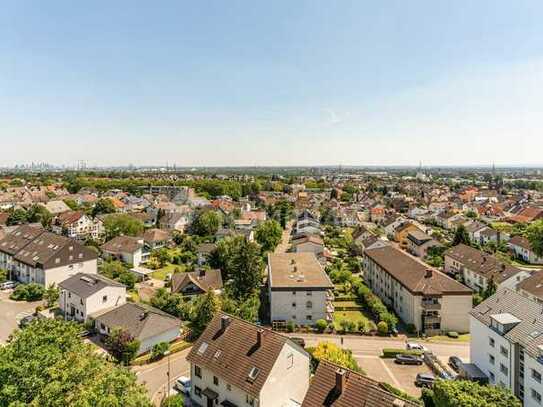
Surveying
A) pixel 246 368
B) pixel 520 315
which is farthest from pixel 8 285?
pixel 520 315

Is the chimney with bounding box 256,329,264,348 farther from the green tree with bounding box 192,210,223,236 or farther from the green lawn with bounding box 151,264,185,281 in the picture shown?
the green tree with bounding box 192,210,223,236

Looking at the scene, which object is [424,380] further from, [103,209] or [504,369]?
[103,209]

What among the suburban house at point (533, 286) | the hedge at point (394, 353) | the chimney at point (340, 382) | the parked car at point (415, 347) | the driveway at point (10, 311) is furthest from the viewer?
the suburban house at point (533, 286)

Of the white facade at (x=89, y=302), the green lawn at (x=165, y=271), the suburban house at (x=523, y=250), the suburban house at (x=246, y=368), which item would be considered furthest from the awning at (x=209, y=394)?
the suburban house at (x=523, y=250)

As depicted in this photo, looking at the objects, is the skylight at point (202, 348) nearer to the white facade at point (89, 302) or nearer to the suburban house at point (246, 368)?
the suburban house at point (246, 368)

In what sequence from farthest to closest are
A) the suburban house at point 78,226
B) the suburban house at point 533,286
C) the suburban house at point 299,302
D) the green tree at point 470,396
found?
the suburban house at point 78,226, the suburban house at point 533,286, the suburban house at point 299,302, the green tree at point 470,396

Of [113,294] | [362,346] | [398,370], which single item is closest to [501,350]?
[398,370]
